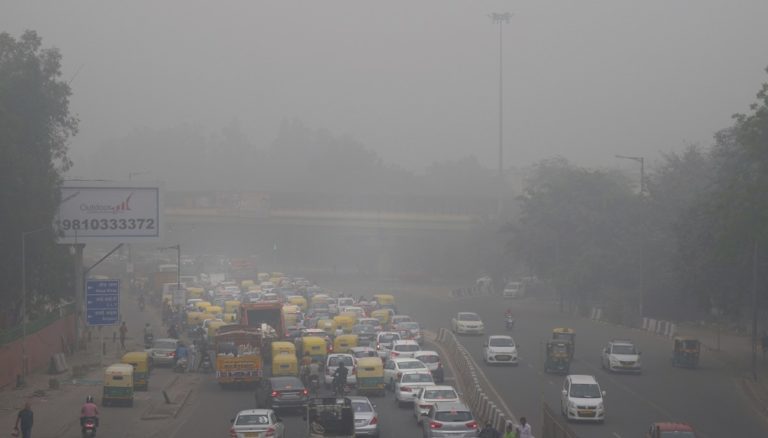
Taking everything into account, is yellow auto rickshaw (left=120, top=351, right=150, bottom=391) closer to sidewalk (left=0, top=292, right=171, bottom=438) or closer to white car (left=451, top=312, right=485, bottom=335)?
sidewalk (left=0, top=292, right=171, bottom=438)

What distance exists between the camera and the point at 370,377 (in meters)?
36.6

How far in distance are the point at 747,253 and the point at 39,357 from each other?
3242 centimetres

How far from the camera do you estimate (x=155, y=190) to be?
53.6 meters

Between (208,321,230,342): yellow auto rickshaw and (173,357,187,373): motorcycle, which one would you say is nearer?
(173,357,187,373): motorcycle

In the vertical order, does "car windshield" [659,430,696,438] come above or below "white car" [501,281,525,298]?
above

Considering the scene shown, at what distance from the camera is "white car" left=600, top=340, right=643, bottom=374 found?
4325 centimetres

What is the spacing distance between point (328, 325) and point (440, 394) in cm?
2779

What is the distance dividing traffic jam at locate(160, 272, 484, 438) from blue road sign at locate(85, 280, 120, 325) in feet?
11.5

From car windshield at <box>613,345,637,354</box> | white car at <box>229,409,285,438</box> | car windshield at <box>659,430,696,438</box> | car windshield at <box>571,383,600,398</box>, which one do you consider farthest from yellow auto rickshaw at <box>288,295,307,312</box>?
car windshield at <box>659,430,696,438</box>

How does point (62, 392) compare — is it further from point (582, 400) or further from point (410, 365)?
point (582, 400)

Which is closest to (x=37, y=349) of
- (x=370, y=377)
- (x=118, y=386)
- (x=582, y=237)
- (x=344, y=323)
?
(x=118, y=386)

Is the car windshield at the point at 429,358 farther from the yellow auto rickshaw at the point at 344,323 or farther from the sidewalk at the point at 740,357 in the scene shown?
the yellow auto rickshaw at the point at 344,323

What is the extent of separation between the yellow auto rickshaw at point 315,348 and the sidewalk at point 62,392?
8452 mm

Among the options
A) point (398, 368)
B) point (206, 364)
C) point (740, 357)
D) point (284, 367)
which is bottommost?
point (740, 357)
